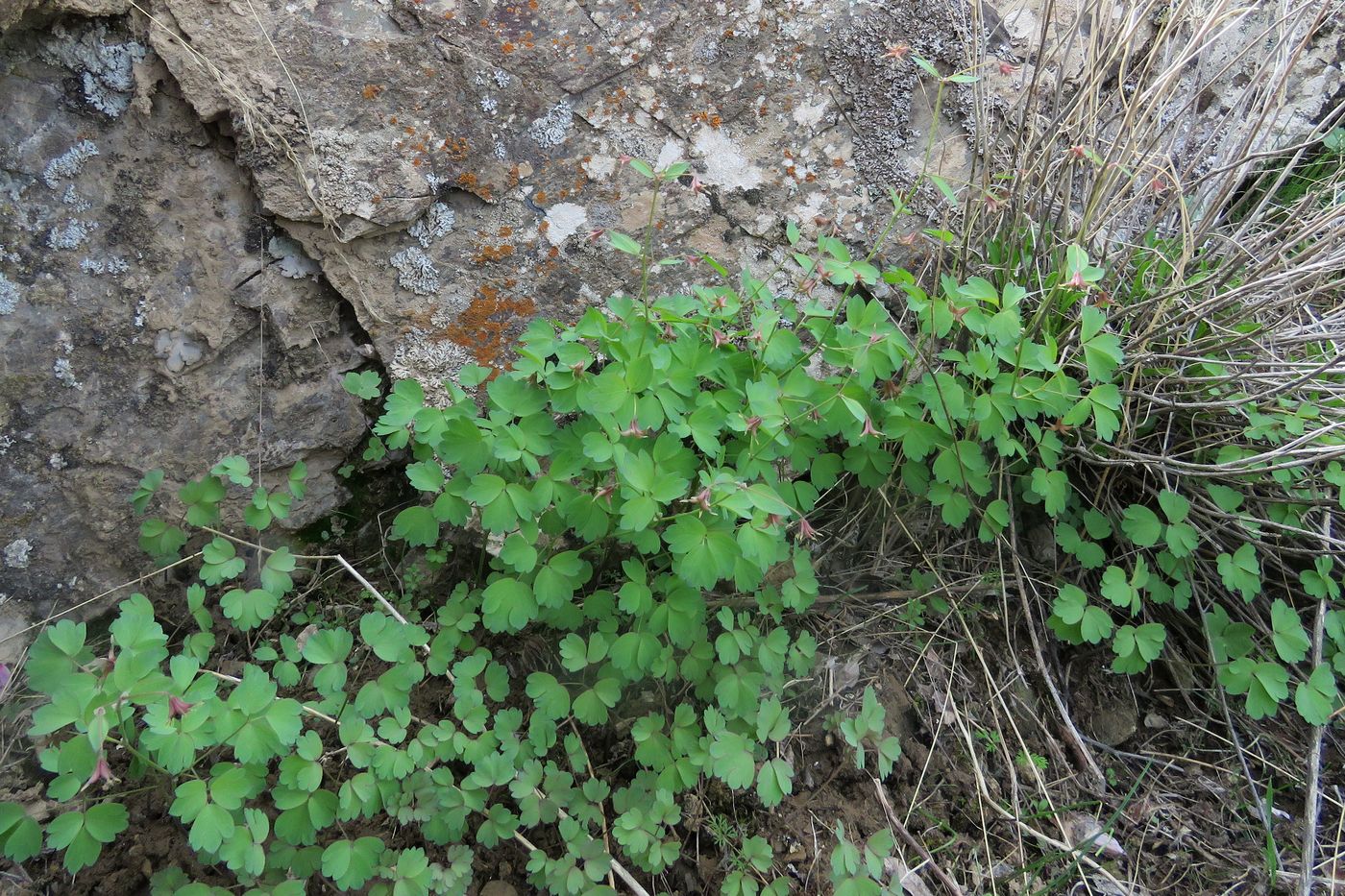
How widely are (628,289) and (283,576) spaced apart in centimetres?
115

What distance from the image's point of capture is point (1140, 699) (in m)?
2.41

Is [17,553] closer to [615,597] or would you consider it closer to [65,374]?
[65,374]

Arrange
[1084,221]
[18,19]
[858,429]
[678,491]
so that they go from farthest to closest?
[1084,221] < [858,429] < [18,19] < [678,491]

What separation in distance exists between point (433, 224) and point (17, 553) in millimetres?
1308

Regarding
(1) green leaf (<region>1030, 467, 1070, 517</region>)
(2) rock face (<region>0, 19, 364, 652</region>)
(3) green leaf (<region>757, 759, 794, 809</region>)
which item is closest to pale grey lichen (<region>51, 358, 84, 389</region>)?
(2) rock face (<region>0, 19, 364, 652</region>)

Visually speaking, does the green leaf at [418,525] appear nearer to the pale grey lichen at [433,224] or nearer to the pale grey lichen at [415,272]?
the pale grey lichen at [415,272]

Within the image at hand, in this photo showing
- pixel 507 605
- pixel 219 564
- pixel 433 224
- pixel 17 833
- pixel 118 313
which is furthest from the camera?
pixel 433 224

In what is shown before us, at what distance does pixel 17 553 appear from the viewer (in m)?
2.11

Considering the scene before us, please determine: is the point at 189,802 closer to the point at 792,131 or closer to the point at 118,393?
the point at 118,393

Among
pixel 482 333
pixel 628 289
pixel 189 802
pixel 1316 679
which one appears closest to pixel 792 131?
pixel 628 289

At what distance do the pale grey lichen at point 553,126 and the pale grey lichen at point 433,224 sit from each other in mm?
309

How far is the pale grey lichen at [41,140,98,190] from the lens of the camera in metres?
2.05

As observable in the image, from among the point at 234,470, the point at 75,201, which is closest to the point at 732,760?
the point at 234,470

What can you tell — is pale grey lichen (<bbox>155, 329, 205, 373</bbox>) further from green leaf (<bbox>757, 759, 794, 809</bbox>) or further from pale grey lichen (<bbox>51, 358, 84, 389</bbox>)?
green leaf (<bbox>757, 759, 794, 809</bbox>)
